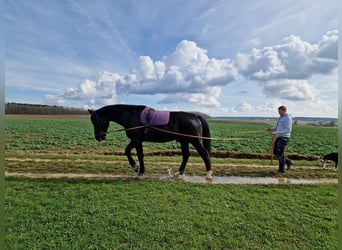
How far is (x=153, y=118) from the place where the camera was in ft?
19.9

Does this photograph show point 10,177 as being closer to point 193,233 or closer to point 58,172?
point 58,172

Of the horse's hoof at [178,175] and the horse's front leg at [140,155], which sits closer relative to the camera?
the horse's front leg at [140,155]

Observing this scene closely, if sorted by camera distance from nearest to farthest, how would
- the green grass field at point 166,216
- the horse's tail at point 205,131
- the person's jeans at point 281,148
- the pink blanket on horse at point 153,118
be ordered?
the green grass field at point 166,216 < the pink blanket on horse at point 153,118 < the horse's tail at point 205,131 < the person's jeans at point 281,148

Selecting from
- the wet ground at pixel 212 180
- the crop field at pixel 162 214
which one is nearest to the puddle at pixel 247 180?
the wet ground at pixel 212 180

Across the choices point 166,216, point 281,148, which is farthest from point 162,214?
point 281,148

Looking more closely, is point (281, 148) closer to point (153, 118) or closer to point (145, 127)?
point (153, 118)

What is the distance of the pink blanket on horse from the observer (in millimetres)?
6051

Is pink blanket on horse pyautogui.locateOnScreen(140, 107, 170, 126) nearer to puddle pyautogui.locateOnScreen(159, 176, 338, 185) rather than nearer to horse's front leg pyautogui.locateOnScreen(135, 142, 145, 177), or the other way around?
horse's front leg pyautogui.locateOnScreen(135, 142, 145, 177)

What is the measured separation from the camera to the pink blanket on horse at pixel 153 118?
6.05 meters

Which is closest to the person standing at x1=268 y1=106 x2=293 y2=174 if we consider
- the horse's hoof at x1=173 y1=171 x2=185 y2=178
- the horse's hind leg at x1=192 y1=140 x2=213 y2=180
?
the horse's hind leg at x1=192 y1=140 x2=213 y2=180

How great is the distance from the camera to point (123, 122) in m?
6.24

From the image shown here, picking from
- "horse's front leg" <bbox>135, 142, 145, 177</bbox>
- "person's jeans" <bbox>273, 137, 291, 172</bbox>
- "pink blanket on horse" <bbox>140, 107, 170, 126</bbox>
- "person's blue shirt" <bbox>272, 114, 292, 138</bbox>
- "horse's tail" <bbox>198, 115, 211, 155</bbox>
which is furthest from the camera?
"person's jeans" <bbox>273, 137, 291, 172</bbox>

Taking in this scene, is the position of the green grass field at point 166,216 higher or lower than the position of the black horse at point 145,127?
lower

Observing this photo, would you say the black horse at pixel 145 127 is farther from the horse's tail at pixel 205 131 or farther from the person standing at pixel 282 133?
the person standing at pixel 282 133
